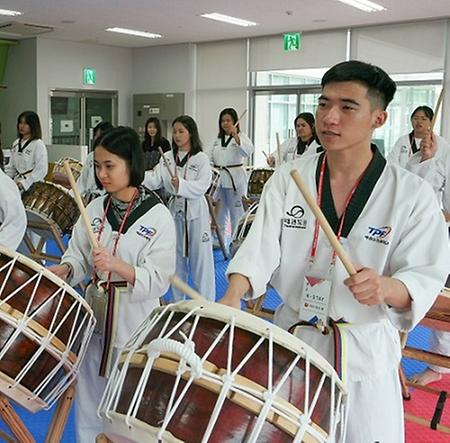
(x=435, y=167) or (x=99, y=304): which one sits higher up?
(x=435, y=167)

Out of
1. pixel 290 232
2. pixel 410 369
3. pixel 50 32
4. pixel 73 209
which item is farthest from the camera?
pixel 50 32

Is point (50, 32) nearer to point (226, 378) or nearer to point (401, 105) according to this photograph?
point (401, 105)

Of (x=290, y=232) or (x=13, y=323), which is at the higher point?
(x=290, y=232)

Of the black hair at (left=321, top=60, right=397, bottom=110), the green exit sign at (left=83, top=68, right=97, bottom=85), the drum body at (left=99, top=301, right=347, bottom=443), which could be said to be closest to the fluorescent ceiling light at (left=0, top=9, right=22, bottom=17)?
the green exit sign at (left=83, top=68, right=97, bottom=85)

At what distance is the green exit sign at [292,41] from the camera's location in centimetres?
1007

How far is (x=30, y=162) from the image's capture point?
19.6ft

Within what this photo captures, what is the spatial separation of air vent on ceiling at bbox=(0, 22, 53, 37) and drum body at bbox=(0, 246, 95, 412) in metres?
8.69

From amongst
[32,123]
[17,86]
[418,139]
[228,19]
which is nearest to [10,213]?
[32,123]

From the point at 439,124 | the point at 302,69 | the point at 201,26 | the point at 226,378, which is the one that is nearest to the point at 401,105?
the point at 439,124

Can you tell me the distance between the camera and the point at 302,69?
33.8ft

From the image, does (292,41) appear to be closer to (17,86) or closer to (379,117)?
(17,86)

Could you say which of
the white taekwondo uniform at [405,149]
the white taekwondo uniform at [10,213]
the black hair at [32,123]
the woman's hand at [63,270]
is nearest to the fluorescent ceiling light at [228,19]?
the black hair at [32,123]

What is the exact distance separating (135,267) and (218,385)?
1.10 metres

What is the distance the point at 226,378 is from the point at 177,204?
3.52 meters
